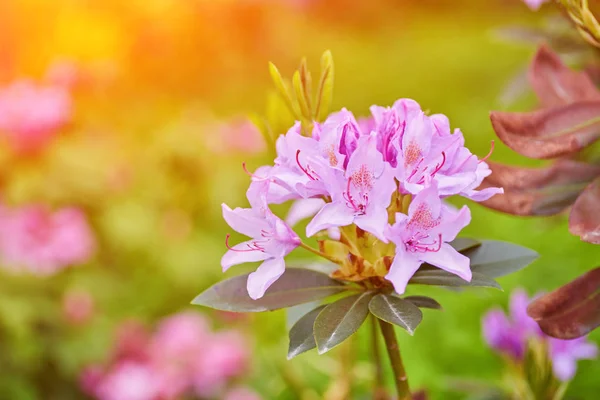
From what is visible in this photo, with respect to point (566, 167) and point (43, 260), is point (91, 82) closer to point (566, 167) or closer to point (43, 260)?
point (43, 260)

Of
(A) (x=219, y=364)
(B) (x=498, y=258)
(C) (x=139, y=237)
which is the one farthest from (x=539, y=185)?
(C) (x=139, y=237)

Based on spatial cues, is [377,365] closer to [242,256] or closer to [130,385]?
[242,256]

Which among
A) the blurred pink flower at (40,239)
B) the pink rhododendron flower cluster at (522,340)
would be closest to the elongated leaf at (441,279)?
the pink rhododendron flower cluster at (522,340)

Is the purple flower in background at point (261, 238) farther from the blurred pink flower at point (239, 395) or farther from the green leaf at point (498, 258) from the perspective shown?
the blurred pink flower at point (239, 395)

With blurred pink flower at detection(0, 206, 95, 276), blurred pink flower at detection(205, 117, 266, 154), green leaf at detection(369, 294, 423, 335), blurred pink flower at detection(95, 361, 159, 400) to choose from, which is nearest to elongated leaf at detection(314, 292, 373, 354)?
green leaf at detection(369, 294, 423, 335)

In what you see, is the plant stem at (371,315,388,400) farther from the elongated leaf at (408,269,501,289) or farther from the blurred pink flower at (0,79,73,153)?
the blurred pink flower at (0,79,73,153)

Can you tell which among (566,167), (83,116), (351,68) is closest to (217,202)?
(83,116)

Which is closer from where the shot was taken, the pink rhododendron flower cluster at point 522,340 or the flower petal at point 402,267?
the flower petal at point 402,267
